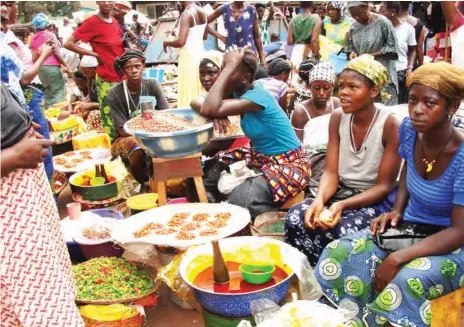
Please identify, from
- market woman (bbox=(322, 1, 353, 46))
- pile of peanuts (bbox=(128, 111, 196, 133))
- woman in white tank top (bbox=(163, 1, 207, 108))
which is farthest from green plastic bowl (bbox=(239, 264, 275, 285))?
market woman (bbox=(322, 1, 353, 46))

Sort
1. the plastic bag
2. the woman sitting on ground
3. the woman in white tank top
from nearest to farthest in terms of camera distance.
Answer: the plastic bag
the woman sitting on ground
the woman in white tank top

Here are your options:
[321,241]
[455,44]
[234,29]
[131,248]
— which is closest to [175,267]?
[131,248]

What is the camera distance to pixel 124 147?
4.23 metres

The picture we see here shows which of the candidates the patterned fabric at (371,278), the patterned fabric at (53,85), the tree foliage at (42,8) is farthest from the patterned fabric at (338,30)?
the tree foliage at (42,8)

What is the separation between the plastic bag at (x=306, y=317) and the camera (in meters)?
1.86

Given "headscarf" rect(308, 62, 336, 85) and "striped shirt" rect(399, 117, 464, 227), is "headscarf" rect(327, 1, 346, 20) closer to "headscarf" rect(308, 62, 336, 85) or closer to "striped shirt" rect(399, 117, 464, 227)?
"headscarf" rect(308, 62, 336, 85)

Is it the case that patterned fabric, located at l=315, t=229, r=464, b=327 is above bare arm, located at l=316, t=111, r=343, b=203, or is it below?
below

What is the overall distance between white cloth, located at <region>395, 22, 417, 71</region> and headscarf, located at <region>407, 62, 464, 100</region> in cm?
353

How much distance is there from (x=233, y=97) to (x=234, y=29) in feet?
11.4

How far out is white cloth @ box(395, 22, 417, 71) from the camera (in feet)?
17.7

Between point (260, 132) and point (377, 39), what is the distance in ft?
7.96

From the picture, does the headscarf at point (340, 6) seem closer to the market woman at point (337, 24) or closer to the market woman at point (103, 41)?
the market woman at point (337, 24)

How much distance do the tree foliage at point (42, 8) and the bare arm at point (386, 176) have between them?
71.6ft

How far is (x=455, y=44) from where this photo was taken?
307cm
